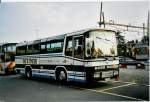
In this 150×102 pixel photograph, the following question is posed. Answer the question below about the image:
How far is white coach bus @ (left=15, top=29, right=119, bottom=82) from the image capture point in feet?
40.8

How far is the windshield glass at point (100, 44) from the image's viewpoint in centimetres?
1245

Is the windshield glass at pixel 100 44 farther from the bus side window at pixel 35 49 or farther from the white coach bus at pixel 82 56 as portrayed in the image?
the bus side window at pixel 35 49

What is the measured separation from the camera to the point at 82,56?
12.6 m

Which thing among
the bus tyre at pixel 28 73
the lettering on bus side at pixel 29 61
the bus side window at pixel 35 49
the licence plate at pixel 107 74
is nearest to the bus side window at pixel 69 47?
the licence plate at pixel 107 74

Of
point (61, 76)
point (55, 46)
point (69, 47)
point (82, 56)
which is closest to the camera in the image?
point (82, 56)

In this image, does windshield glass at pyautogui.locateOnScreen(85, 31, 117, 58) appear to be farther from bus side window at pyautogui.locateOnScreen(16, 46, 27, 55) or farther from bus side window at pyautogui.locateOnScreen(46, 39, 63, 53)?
bus side window at pyautogui.locateOnScreen(16, 46, 27, 55)

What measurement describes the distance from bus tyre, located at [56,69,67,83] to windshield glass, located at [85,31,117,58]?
2573mm

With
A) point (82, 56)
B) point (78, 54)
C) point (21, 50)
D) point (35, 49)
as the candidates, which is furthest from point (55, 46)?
point (21, 50)

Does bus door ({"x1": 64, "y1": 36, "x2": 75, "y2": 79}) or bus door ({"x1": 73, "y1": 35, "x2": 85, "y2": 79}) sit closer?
bus door ({"x1": 73, "y1": 35, "x2": 85, "y2": 79})

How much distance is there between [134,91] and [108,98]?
5.49 feet

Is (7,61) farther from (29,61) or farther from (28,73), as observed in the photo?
(29,61)

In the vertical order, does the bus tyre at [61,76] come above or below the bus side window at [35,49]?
below

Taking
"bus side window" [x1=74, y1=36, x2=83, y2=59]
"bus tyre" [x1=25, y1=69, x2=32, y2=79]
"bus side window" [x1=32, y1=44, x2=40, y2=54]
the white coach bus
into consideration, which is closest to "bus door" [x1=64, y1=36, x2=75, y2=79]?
the white coach bus

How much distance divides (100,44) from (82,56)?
1.10 meters
